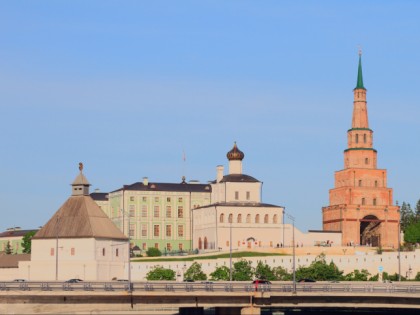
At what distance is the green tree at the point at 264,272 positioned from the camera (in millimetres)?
142125

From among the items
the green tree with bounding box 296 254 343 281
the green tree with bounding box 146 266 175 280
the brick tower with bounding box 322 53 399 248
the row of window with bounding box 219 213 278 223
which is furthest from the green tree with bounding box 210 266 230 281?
the brick tower with bounding box 322 53 399 248

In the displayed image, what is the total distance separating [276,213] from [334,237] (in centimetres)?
915

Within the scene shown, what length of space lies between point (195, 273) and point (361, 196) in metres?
41.0

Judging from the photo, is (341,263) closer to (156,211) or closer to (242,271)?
(242,271)

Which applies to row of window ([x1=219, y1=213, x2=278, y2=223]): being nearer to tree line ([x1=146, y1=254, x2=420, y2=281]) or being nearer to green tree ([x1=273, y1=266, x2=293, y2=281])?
tree line ([x1=146, y1=254, x2=420, y2=281])

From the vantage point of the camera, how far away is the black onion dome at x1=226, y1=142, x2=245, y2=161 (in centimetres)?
18462

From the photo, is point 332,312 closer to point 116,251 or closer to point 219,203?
point 116,251

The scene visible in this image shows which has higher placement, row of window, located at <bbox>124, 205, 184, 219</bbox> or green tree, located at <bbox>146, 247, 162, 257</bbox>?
row of window, located at <bbox>124, 205, 184, 219</bbox>

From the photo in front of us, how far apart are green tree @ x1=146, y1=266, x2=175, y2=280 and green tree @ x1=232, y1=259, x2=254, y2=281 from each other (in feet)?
25.1

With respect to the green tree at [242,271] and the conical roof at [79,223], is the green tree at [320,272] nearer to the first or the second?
the green tree at [242,271]

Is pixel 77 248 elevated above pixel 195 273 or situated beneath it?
elevated above

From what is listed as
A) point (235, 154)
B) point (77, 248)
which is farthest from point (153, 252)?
point (77, 248)

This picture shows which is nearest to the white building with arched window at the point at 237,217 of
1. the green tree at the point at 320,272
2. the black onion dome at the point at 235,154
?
the black onion dome at the point at 235,154

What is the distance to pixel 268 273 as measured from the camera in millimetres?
143875
